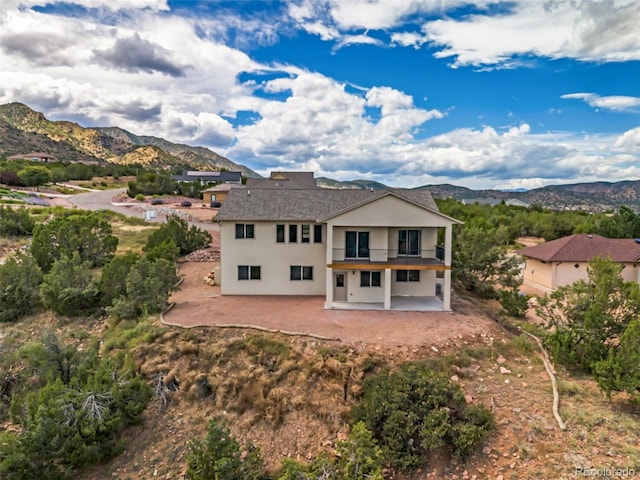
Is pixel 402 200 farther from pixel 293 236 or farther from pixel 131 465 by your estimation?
pixel 131 465

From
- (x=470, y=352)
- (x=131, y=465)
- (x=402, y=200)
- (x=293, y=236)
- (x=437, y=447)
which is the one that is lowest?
(x=131, y=465)

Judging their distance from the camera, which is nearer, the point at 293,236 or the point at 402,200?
the point at 402,200

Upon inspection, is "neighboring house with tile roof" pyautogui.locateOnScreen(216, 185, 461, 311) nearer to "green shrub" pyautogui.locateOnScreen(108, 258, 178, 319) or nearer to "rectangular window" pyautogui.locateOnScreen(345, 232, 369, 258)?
"rectangular window" pyautogui.locateOnScreen(345, 232, 369, 258)

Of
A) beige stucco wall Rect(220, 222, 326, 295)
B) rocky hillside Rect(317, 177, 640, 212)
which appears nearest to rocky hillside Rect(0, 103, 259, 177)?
rocky hillside Rect(317, 177, 640, 212)

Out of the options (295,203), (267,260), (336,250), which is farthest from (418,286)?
(267,260)

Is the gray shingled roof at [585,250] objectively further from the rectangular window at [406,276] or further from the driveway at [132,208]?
the driveway at [132,208]

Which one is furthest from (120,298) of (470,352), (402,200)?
(470,352)

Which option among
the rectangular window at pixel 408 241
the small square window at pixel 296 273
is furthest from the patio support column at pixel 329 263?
the rectangular window at pixel 408 241
